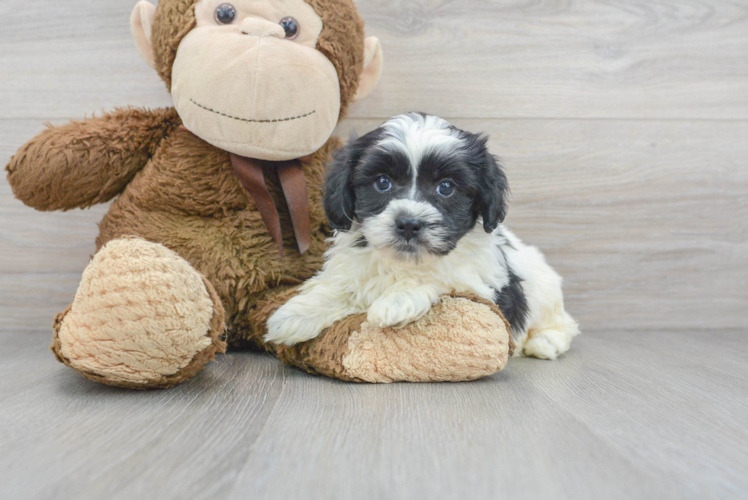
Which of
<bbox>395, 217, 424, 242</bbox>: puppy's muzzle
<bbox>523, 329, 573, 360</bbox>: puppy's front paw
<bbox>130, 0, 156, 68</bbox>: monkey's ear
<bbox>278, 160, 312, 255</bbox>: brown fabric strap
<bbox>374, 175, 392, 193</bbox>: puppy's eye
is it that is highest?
<bbox>130, 0, 156, 68</bbox>: monkey's ear

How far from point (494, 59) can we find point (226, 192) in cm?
105

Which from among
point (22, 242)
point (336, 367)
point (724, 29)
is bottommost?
point (22, 242)

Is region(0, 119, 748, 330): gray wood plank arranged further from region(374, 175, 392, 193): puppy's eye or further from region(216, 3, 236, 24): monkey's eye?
region(374, 175, 392, 193): puppy's eye

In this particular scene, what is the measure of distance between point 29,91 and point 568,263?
77.3 inches

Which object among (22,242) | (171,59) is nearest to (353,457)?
(171,59)

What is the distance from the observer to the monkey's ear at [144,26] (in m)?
1.55

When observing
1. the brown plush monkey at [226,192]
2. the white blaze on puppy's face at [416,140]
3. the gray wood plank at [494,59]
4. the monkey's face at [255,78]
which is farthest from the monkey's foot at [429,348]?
the gray wood plank at [494,59]

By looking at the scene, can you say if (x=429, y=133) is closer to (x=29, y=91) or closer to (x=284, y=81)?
(x=284, y=81)

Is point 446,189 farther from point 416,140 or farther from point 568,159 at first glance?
point 568,159

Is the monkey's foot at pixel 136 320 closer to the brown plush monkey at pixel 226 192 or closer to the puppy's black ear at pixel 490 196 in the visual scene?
the brown plush monkey at pixel 226 192

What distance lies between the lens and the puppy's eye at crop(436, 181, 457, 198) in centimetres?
132

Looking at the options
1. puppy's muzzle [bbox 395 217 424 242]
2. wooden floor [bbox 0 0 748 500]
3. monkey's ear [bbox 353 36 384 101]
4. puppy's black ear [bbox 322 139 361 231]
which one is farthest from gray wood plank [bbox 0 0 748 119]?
puppy's muzzle [bbox 395 217 424 242]

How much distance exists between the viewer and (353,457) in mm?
881

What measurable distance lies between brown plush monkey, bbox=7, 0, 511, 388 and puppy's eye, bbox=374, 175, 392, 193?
0.29 m
